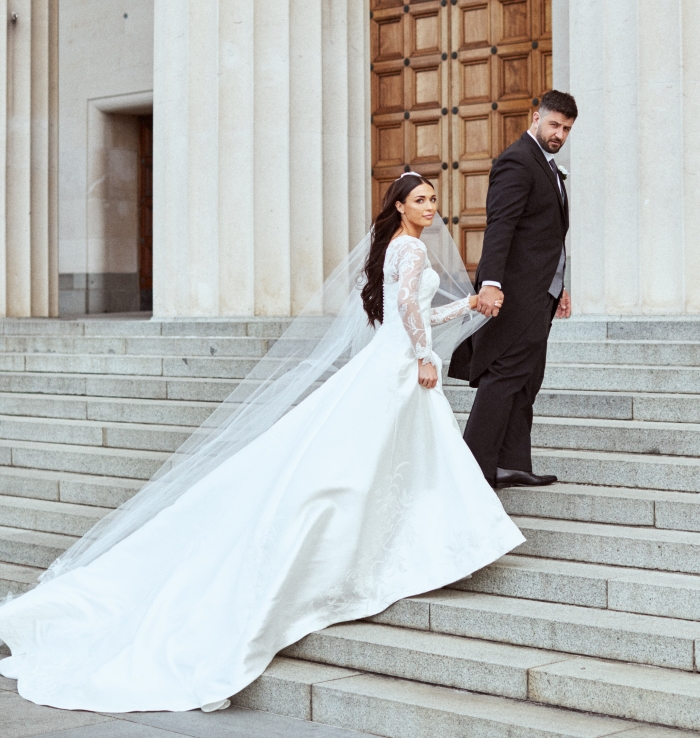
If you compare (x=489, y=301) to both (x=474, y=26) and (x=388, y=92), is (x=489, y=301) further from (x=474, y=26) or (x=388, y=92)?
(x=388, y=92)

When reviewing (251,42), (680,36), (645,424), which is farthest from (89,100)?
(645,424)

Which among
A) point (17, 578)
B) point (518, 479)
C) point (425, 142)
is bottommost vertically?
point (17, 578)

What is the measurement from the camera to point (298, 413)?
520 centimetres

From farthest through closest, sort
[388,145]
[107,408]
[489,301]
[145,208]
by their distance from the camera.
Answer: [145,208] < [388,145] < [107,408] < [489,301]

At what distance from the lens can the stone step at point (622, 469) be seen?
5492mm

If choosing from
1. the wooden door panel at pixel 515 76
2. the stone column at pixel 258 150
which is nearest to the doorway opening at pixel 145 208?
the stone column at pixel 258 150

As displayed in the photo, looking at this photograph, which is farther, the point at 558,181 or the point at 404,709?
the point at 558,181

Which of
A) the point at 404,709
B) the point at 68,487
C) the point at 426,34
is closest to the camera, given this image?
the point at 404,709

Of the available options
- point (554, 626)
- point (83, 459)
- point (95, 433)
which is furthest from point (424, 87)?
point (554, 626)

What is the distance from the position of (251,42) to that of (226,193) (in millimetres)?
1263

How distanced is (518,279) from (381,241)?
0.71m

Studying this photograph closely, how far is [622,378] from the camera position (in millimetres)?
6730

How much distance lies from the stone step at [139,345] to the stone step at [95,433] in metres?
1.05

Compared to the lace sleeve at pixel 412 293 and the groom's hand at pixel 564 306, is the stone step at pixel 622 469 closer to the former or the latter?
the groom's hand at pixel 564 306
